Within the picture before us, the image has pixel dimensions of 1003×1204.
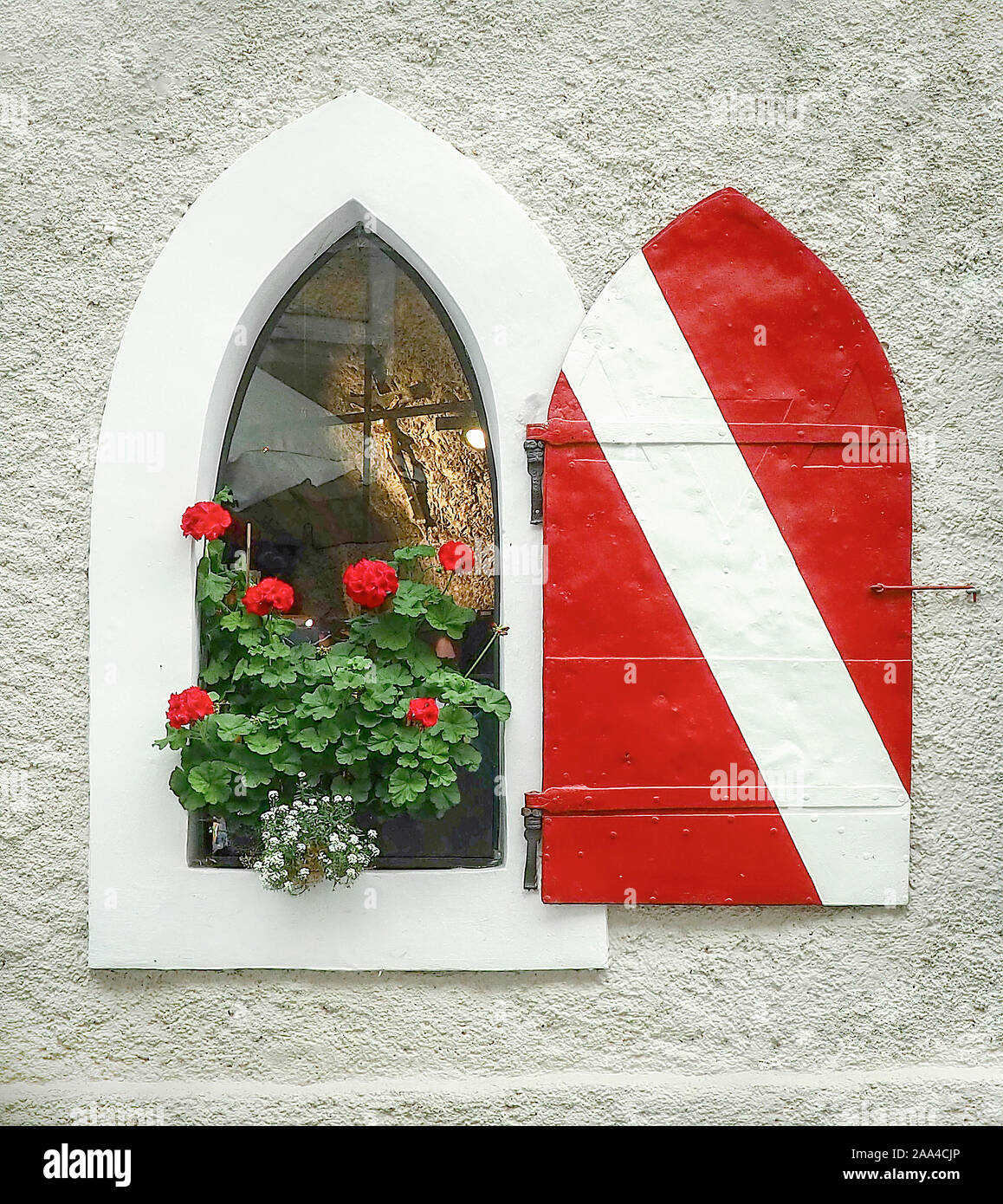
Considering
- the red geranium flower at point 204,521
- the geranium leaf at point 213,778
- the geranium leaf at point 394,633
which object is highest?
the red geranium flower at point 204,521

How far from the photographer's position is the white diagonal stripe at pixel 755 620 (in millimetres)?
2775

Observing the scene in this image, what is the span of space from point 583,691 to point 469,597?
0.48 m

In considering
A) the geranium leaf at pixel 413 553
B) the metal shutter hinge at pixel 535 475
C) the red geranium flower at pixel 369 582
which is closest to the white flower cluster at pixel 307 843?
the red geranium flower at pixel 369 582

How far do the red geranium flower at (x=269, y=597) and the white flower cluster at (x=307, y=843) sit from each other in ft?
1.66

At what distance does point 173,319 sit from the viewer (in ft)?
9.28

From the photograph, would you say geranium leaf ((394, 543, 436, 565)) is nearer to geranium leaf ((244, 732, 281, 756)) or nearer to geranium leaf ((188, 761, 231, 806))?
geranium leaf ((244, 732, 281, 756))

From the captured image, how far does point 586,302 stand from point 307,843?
1874 millimetres

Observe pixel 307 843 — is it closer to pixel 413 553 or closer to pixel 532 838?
pixel 532 838

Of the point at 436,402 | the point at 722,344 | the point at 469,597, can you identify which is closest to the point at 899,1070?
the point at 469,597

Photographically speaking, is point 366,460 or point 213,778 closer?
point 213,778

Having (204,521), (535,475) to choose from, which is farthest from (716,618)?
(204,521)

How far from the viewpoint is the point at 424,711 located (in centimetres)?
256

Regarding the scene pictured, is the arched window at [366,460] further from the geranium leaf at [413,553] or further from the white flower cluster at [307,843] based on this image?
the white flower cluster at [307,843]

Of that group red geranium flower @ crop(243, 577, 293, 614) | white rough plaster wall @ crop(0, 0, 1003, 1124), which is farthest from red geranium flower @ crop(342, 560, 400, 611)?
white rough plaster wall @ crop(0, 0, 1003, 1124)
